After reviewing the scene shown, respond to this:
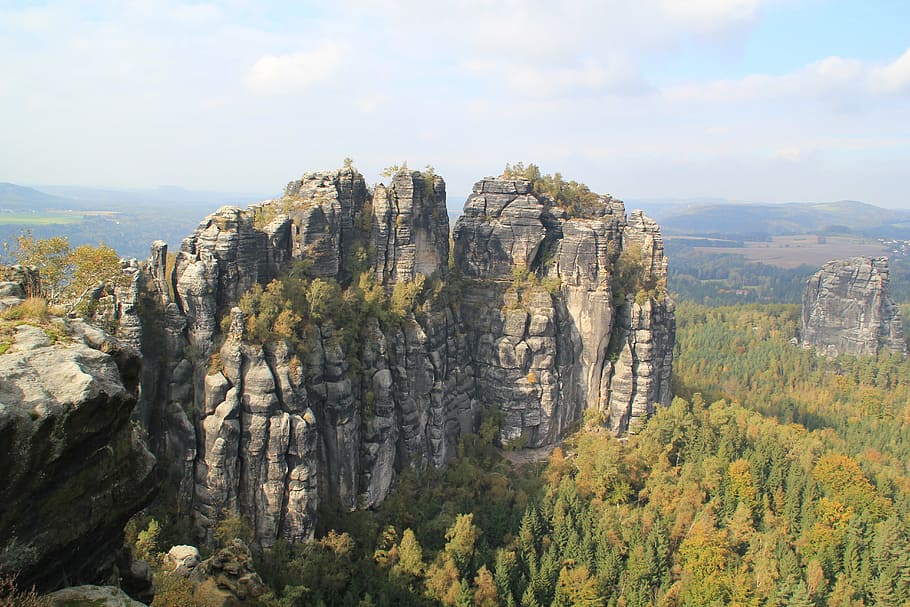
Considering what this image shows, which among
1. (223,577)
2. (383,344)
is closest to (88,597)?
(223,577)

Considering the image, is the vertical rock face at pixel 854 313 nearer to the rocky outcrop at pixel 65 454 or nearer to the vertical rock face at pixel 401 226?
the vertical rock face at pixel 401 226

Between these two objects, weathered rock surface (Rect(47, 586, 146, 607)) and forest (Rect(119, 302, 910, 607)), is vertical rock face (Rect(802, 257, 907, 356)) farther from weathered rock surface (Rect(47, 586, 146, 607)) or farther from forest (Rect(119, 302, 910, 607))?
weathered rock surface (Rect(47, 586, 146, 607))

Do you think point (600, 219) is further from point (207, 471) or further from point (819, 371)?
point (819, 371)

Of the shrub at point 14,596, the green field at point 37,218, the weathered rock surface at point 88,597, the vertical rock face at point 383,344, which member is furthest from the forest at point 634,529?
the green field at point 37,218

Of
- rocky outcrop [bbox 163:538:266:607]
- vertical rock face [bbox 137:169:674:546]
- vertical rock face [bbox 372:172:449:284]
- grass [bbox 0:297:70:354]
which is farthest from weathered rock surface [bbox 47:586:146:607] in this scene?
vertical rock face [bbox 372:172:449:284]

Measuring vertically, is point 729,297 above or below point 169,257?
below

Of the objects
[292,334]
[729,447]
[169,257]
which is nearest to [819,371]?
[729,447]
